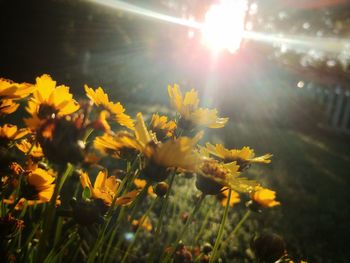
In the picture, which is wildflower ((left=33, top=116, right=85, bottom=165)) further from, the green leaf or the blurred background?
the blurred background

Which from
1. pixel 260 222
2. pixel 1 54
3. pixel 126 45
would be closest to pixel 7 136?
pixel 260 222

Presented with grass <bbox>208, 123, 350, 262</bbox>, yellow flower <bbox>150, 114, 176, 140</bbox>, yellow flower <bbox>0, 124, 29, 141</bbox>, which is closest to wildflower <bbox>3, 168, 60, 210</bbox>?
yellow flower <bbox>0, 124, 29, 141</bbox>

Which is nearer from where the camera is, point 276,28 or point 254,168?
point 254,168

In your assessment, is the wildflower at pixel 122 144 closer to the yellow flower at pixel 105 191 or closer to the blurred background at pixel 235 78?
the yellow flower at pixel 105 191

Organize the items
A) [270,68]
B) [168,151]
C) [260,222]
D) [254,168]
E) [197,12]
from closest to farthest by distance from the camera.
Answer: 1. [168,151]
2. [260,222]
3. [254,168]
4. [270,68]
5. [197,12]

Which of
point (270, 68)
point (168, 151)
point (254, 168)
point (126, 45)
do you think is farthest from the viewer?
point (126, 45)

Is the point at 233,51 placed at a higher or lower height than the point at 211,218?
higher

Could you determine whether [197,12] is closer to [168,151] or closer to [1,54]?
[1,54]

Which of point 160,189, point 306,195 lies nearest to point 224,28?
point 306,195
